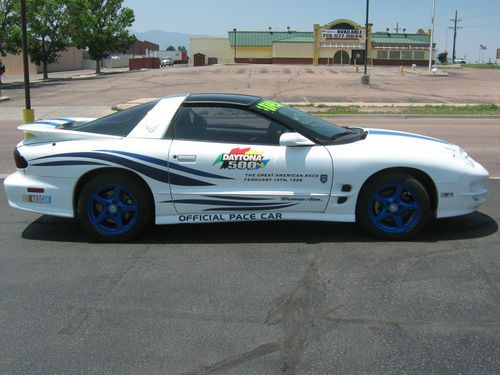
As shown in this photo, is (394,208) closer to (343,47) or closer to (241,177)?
(241,177)

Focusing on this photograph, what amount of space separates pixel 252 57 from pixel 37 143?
103308 millimetres

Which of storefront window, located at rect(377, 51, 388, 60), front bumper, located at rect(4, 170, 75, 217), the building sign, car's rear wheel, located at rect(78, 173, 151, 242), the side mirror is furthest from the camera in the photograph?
storefront window, located at rect(377, 51, 388, 60)

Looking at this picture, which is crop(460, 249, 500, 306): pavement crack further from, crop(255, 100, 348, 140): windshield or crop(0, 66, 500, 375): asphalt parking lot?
crop(255, 100, 348, 140): windshield

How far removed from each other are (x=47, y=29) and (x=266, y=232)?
42.6 m

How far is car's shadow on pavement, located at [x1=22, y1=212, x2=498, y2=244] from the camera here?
5.20 m

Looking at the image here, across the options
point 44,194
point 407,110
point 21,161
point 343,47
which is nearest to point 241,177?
point 44,194

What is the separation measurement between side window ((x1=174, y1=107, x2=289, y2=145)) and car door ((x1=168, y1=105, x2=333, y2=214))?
0.10 ft

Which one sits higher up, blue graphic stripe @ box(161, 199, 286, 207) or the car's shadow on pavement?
blue graphic stripe @ box(161, 199, 286, 207)

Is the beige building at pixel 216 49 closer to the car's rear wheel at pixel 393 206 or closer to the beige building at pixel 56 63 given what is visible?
the beige building at pixel 56 63

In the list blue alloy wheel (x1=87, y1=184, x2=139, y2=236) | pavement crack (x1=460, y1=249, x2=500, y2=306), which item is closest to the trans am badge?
blue alloy wheel (x1=87, y1=184, x2=139, y2=236)

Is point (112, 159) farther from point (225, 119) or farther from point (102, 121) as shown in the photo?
point (225, 119)

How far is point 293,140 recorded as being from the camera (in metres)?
4.89

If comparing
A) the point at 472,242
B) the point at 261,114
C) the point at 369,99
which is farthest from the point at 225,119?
the point at 369,99

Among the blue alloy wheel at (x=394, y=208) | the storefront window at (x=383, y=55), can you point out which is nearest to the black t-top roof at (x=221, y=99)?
the blue alloy wheel at (x=394, y=208)
